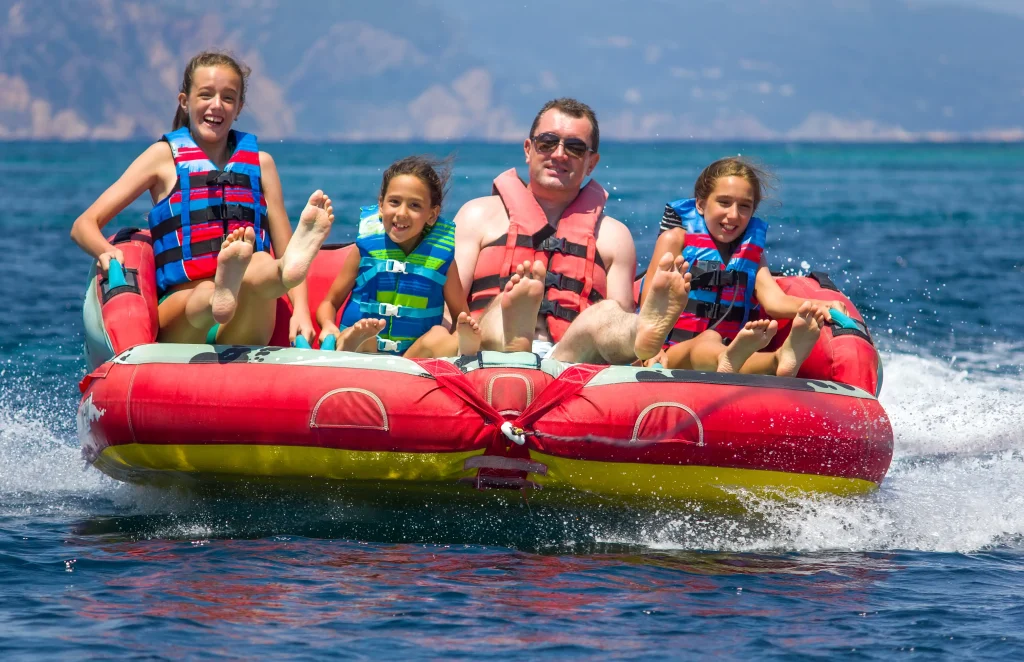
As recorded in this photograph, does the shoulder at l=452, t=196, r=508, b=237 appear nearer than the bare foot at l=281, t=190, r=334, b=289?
No

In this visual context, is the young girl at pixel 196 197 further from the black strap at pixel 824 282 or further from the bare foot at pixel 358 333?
→ the black strap at pixel 824 282

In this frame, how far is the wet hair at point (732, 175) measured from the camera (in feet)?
17.5

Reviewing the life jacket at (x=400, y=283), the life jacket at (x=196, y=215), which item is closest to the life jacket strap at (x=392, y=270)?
the life jacket at (x=400, y=283)

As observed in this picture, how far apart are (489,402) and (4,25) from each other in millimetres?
170701

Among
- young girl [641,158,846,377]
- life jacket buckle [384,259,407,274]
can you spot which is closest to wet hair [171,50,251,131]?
life jacket buckle [384,259,407,274]

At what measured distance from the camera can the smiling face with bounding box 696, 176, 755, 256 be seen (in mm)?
5309

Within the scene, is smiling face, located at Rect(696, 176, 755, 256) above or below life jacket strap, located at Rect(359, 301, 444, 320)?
above

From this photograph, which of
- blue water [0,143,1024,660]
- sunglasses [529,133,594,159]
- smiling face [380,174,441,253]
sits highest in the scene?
sunglasses [529,133,594,159]

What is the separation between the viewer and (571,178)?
545 centimetres

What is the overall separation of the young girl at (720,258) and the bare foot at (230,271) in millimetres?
1640

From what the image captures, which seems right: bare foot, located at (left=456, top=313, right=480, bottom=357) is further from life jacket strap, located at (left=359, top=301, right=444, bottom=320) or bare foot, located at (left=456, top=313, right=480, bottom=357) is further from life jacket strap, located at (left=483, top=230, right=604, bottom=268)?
life jacket strap, located at (left=483, top=230, right=604, bottom=268)

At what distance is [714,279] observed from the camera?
5324 millimetres

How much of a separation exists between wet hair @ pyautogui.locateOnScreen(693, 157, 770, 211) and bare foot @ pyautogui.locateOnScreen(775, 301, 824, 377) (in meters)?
0.71

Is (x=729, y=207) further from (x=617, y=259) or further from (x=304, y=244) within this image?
(x=304, y=244)
